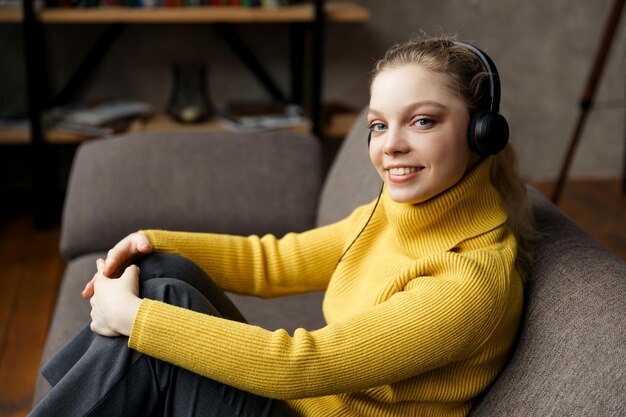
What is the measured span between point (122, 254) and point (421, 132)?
581 mm

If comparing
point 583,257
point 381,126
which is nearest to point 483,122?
point 381,126

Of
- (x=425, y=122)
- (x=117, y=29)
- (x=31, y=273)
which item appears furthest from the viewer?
(x=117, y=29)

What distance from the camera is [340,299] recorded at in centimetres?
141

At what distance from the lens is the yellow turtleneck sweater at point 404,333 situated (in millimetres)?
1091

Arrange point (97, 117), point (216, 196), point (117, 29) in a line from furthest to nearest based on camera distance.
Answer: point (117, 29) < point (97, 117) < point (216, 196)

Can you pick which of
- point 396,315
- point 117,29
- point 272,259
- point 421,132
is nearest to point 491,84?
point 421,132

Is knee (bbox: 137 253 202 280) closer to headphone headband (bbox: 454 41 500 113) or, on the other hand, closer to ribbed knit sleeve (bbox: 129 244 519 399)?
ribbed knit sleeve (bbox: 129 244 519 399)

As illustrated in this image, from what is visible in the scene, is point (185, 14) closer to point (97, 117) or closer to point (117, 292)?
point (97, 117)

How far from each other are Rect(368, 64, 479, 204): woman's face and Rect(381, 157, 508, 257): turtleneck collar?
22 mm

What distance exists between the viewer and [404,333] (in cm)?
109

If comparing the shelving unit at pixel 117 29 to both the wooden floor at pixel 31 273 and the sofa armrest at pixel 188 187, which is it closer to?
the wooden floor at pixel 31 273

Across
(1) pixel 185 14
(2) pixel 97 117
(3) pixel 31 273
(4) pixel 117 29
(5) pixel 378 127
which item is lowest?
(3) pixel 31 273

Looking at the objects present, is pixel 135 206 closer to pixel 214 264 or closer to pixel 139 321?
pixel 214 264

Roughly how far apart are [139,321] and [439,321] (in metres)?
0.43
